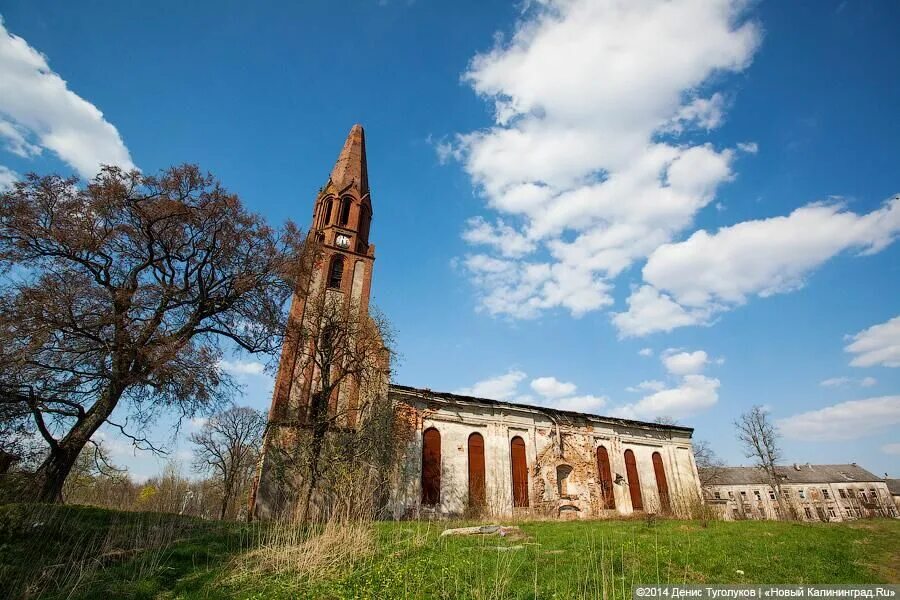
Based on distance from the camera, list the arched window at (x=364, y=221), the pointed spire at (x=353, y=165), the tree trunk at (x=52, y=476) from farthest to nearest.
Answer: the pointed spire at (x=353, y=165), the arched window at (x=364, y=221), the tree trunk at (x=52, y=476)

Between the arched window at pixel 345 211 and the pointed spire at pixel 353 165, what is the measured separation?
39.0 inches

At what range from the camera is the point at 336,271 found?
2564 centimetres

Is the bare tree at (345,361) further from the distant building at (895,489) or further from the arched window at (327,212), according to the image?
the distant building at (895,489)

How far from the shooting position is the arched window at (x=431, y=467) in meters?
20.6

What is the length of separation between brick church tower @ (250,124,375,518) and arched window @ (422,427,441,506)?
4023 mm

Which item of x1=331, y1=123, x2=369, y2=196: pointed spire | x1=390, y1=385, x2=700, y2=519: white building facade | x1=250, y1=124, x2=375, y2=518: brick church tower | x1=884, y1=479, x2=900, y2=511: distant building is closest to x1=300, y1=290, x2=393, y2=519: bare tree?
x1=250, y1=124, x2=375, y2=518: brick church tower

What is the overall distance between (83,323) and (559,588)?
14.9m

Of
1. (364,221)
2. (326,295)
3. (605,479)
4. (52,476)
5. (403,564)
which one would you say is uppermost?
(364,221)

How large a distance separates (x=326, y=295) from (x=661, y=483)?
82.0ft

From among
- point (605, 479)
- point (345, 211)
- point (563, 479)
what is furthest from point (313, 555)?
point (345, 211)

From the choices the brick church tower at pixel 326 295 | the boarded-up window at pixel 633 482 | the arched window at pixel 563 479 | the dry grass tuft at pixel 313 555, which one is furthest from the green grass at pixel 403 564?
the boarded-up window at pixel 633 482

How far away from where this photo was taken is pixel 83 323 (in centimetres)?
1278

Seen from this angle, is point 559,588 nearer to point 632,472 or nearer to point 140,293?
point 140,293

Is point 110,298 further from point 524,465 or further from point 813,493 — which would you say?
point 813,493
